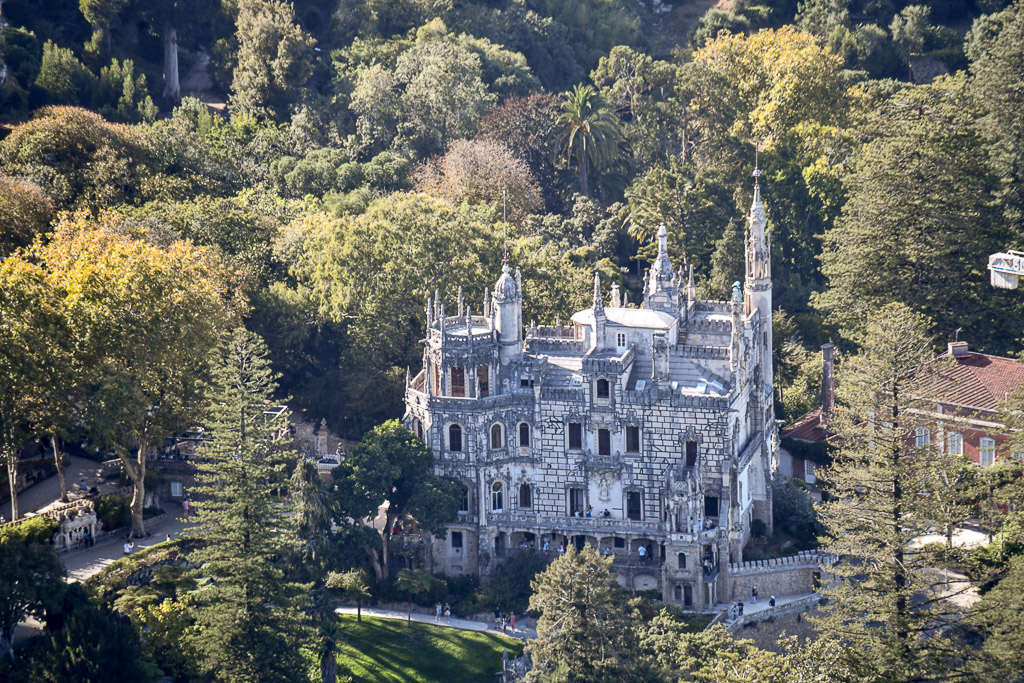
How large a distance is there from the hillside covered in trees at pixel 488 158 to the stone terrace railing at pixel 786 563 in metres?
19.4

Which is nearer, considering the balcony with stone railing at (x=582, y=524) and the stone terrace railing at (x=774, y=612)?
the stone terrace railing at (x=774, y=612)

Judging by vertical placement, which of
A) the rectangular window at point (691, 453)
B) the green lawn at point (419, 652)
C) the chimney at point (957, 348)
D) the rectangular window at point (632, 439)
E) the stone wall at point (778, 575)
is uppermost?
the chimney at point (957, 348)

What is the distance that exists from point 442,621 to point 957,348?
35165 millimetres

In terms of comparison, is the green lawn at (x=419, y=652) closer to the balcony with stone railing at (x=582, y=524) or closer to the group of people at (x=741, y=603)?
the balcony with stone railing at (x=582, y=524)

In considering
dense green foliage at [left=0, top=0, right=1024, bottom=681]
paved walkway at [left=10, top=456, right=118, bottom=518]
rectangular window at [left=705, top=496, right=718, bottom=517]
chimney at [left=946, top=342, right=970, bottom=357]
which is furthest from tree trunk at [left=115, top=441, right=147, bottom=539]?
chimney at [left=946, top=342, right=970, bottom=357]

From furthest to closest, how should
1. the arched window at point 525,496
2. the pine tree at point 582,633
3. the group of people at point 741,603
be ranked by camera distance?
the arched window at point 525,496 → the group of people at point 741,603 → the pine tree at point 582,633

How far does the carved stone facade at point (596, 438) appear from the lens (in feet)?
313

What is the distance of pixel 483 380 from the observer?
96.6 m

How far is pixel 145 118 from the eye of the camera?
136625mm

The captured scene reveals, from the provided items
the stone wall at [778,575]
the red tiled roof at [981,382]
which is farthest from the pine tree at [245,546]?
the red tiled roof at [981,382]

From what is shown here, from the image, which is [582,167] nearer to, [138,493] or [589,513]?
[589,513]

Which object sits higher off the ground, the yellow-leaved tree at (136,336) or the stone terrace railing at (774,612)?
the yellow-leaved tree at (136,336)

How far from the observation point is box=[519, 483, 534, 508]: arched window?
320ft

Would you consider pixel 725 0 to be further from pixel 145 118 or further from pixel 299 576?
pixel 299 576
